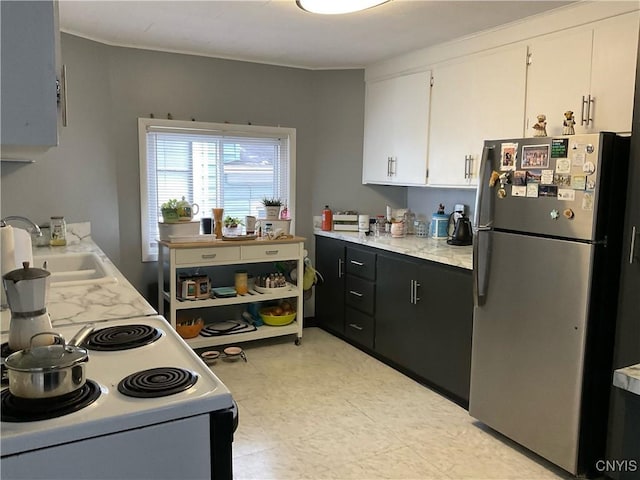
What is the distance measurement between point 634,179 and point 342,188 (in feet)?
8.64

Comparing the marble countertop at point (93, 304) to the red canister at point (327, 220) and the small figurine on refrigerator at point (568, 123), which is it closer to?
the small figurine on refrigerator at point (568, 123)

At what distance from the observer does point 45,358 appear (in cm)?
118

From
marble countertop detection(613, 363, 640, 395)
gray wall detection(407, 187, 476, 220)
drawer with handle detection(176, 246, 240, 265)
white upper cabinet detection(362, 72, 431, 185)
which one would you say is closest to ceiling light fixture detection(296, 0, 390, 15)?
white upper cabinet detection(362, 72, 431, 185)

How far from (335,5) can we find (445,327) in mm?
1919

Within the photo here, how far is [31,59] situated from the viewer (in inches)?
39.3

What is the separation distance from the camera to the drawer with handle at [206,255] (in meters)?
3.75

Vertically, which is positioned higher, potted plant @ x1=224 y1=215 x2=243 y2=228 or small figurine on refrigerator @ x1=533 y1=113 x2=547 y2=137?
small figurine on refrigerator @ x1=533 y1=113 x2=547 y2=137

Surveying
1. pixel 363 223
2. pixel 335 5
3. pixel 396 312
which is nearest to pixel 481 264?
pixel 396 312

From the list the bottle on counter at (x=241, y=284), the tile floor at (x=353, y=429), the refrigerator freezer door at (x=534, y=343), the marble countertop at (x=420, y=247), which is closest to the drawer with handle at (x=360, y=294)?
the marble countertop at (x=420, y=247)

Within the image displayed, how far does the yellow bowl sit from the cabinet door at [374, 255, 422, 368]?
0.76m

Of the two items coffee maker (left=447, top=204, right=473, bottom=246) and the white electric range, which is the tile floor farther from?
the white electric range

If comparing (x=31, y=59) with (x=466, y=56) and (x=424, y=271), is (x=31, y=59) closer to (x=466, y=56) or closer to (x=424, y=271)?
Result: (x=424, y=271)

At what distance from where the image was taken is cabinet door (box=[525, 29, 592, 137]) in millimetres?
2736

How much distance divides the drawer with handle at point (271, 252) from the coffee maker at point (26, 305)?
261cm
